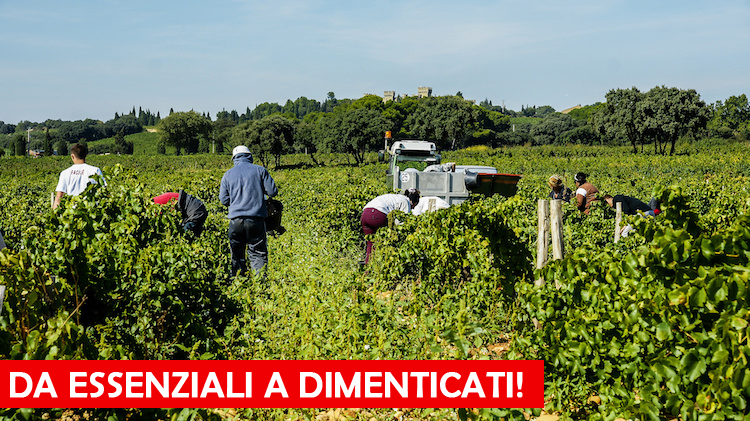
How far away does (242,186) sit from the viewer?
6352mm

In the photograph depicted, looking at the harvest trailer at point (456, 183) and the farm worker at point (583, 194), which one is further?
the harvest trailer at point (456, 183)

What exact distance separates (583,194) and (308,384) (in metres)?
6.70

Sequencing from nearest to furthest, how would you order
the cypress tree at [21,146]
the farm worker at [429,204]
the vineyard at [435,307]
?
the vineyard at [435,307] → the farm worker at [429,204] → the cypress tree at [21,146]

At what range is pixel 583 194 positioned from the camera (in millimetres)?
8570

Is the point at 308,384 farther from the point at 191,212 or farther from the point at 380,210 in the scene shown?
the point at 380,210

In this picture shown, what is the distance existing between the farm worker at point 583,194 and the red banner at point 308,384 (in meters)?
5.86

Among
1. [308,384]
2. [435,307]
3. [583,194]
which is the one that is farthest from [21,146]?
[308,384]

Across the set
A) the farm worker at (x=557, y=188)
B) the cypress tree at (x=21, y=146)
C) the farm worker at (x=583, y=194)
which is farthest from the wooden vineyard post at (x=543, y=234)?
the cypress tree at (x=21, y=146)

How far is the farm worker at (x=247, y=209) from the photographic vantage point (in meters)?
6.32

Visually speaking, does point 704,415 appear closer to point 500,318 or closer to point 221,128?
point 500,318

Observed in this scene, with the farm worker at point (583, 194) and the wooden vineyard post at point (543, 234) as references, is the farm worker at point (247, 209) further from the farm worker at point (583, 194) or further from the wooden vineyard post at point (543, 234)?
the farm worker at point (583, 194)

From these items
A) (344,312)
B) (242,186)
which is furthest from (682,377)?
(242,186)

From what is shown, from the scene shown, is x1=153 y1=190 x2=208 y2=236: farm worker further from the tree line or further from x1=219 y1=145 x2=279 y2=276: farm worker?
the tree line

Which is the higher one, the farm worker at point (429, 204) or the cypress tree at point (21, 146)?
the cypress tree at point (21, 146)
